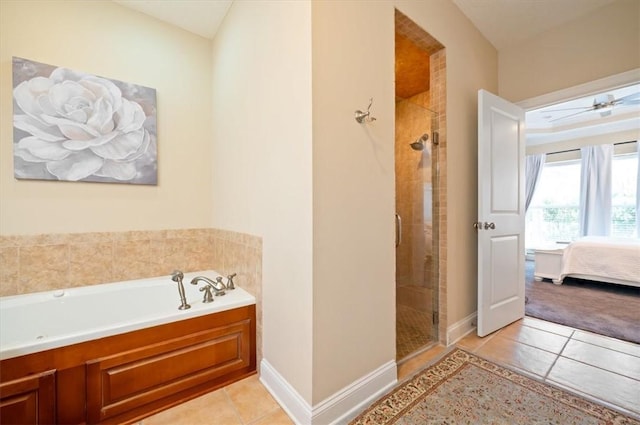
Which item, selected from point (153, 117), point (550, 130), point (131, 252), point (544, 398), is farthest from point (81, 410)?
point (550, 130)

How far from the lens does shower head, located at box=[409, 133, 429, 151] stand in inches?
95.2

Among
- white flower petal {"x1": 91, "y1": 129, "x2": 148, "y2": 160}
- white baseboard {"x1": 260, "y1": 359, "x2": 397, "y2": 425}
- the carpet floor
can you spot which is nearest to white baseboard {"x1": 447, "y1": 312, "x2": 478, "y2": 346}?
white baseboard {"x1": 260, "y1": 359, "x2": 397, "y2": 425}

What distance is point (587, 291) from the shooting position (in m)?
3.54

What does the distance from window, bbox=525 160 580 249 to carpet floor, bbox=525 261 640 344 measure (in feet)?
6.90

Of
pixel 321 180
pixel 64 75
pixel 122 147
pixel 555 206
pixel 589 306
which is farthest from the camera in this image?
pixel 555 206

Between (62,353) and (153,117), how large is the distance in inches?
74.0

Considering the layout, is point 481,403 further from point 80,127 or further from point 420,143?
point 80,127

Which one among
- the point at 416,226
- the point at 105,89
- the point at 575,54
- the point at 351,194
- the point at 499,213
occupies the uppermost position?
the point at 575,54

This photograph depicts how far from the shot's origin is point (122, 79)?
223cm

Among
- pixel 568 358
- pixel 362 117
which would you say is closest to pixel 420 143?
pixel 362 117

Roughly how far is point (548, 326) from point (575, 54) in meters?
2.46

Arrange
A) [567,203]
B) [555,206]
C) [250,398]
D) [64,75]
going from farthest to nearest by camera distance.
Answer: [555,206] → [567,203] → [64,75] → [250,398]

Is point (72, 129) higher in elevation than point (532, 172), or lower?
lower

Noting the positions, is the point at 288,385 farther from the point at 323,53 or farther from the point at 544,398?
the point at 323,53
